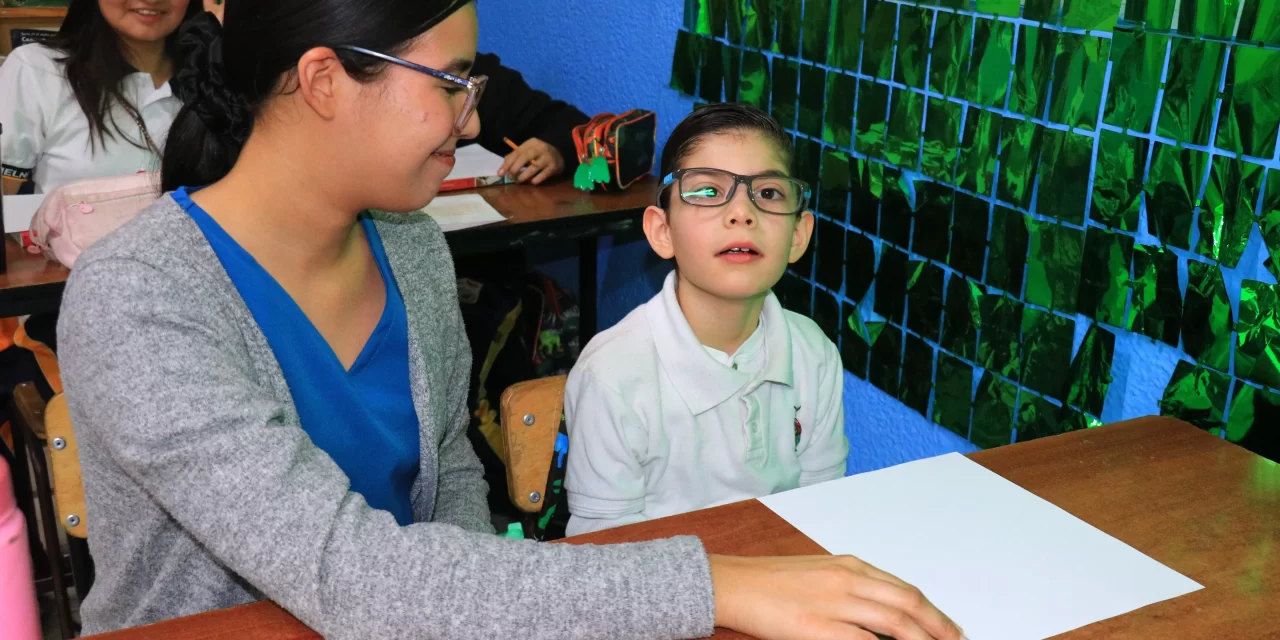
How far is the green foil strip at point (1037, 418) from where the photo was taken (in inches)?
62.2

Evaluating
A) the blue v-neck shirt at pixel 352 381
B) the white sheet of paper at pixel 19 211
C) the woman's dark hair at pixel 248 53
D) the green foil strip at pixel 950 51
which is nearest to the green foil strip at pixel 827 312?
the green foil strip at pixel 950 51

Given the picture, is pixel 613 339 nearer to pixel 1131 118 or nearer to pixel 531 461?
pixel 531 461

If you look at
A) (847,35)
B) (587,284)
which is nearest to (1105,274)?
(847,35)

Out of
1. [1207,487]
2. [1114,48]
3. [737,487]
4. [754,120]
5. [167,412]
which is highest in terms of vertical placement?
[1114,48]

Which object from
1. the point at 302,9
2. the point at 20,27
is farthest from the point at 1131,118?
the point at 20,27

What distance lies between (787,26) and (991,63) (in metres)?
0.50

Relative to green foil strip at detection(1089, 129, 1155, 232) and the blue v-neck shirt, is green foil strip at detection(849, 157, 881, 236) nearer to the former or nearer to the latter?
green foil strip at detection(1089, 129, 1155, 232)

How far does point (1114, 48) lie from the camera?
4.53ft

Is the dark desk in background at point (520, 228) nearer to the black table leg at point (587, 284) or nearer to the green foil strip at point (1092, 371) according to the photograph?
the black table leg at point (587, 284)

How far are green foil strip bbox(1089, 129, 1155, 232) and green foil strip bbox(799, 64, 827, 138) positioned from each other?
1.90 feet

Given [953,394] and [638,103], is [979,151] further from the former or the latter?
[638,103]

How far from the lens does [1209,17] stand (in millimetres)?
1255

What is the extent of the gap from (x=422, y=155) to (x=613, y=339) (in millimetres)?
424

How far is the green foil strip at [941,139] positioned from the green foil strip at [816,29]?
262 millimetres
